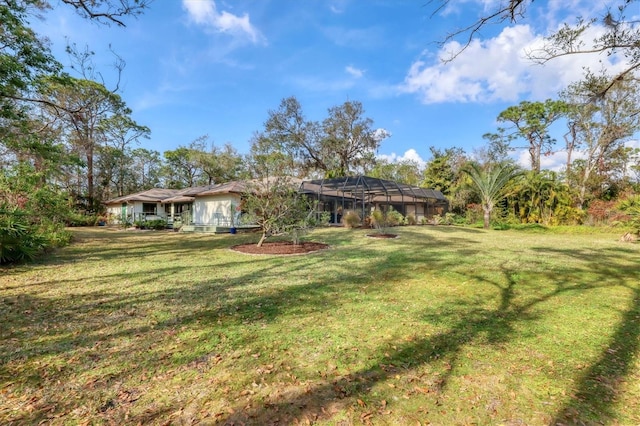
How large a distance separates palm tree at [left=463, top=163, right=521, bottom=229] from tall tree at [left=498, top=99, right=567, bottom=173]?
10.8m

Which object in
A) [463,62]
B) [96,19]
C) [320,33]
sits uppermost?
[320,33]

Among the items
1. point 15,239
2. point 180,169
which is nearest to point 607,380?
point 15,239

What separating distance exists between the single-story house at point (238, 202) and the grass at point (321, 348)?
992cm

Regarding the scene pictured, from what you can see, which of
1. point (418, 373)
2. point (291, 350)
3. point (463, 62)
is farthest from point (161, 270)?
point (463, 62)

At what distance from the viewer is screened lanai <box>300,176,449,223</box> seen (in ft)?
62.7

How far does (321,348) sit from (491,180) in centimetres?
1962

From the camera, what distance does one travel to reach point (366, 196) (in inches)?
869

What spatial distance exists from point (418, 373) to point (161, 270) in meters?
6.37

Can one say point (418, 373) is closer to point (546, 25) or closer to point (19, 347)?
point (19, 347)

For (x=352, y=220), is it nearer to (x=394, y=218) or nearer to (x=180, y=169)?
(x=394, y=218)

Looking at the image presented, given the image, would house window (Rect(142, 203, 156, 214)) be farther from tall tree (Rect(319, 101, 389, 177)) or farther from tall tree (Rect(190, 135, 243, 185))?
tall tree (Rect(319, 101, 389, 177))

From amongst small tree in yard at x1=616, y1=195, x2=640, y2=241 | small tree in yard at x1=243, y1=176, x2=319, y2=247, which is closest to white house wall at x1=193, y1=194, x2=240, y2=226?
small tree in yard at x1=243, y1=176, x2=319, y2=247

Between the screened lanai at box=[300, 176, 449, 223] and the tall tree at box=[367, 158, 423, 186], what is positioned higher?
the tall tree at box=[367, 158, 423, 186]

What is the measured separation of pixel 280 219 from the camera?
10664 millimetres
